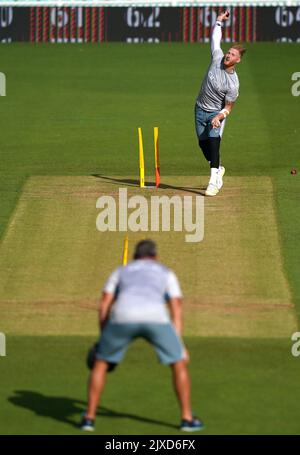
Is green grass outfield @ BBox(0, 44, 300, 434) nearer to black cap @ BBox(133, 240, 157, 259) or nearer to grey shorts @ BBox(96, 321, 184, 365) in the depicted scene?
grey shorts @ BBox(96, 321, 184, 365)

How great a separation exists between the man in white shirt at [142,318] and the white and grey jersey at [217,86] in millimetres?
9059

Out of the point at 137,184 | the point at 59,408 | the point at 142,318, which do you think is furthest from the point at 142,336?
the point at 137,184

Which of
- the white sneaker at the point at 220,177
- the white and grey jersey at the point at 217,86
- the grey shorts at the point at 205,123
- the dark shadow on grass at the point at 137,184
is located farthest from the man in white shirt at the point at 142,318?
the dark shadow on grass at the point at 137,184

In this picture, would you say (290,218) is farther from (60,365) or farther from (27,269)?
(60,365)

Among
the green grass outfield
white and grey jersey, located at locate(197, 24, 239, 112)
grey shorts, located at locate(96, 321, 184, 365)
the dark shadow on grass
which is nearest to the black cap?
grey shorts, located at locate(96, 321, 184, 365)

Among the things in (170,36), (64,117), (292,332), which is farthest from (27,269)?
(170,36)

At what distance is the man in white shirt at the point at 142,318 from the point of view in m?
11.6

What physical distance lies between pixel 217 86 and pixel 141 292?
9394mm

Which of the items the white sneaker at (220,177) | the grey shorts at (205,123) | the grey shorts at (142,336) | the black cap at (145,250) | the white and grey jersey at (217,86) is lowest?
the grey shorts at (142,336)

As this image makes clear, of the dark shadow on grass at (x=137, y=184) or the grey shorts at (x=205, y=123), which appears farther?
the dark shadow on grass at (x=137, y=184)

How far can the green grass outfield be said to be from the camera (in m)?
13.0

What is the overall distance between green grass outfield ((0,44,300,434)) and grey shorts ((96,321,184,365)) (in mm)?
875

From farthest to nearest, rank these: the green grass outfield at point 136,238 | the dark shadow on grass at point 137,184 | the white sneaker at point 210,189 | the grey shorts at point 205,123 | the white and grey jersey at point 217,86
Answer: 1. the dark shadow on grass at point 137,184
2. the white sneaker at point 210,189
3. the grey shorts at point 205,123
4. the white and grey jersey at point 217,86
5. the green grass outfield at point 136,238

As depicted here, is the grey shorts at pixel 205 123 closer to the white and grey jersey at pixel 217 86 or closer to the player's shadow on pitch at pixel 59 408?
the white and grey jersey at pixel 217 86
